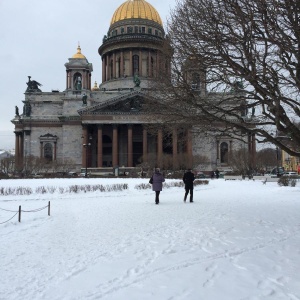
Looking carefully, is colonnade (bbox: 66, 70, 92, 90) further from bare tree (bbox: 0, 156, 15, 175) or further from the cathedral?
bare tree (bbox: 0, 156, 15, 175)

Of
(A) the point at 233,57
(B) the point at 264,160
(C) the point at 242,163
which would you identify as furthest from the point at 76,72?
(A) the point at 233,57

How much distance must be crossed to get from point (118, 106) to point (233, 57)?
51312 millimetres

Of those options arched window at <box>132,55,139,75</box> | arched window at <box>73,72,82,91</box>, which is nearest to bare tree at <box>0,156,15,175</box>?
arched window at <box>73,72,82,91</box>

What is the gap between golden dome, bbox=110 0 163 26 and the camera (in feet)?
241

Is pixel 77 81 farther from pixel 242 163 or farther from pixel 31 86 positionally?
pixel 242 163

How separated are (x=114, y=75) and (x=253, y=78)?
6485 centimetres

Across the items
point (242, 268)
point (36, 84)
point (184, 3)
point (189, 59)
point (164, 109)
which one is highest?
point (36, 84)

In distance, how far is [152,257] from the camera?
7.73 m

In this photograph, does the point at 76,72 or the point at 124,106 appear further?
the point at 76,72

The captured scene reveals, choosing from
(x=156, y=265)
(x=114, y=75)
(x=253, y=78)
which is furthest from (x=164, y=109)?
(x=114, y=75)

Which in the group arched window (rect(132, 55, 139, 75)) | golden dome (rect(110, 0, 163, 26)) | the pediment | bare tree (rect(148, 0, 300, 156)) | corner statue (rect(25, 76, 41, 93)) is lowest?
bare tree (rect(148, 0, 300, 156))

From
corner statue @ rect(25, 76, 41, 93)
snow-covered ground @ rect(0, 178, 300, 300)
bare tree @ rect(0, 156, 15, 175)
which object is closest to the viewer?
snow-covered ground @ rect(0, 178, 300, 300)

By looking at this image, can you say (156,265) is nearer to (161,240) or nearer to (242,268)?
(242,268)

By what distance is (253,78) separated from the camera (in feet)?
34.7
